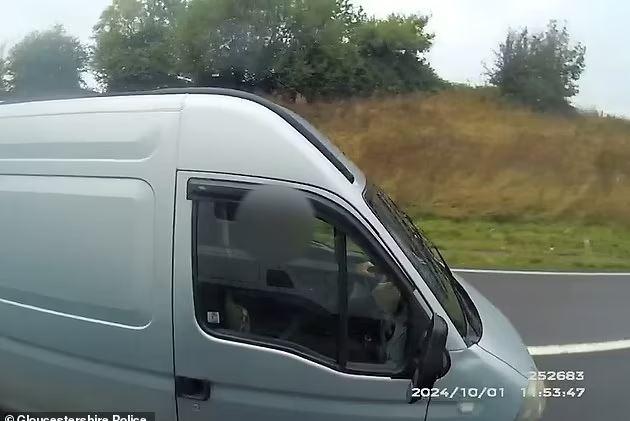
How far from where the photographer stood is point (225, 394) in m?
1.84

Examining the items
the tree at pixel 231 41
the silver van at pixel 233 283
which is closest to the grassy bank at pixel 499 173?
the tree at pixel 231 41

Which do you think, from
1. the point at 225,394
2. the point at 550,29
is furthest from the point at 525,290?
the point at 225,394

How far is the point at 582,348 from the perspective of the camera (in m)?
3.21

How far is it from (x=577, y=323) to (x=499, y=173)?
40.5 inches

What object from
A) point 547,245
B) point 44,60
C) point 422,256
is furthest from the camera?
point 547,245

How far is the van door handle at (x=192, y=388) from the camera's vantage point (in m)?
1.83

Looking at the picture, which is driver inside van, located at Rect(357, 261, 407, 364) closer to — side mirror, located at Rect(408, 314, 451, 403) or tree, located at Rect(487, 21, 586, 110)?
side mirror, located at Rect(408, 314, 451, 403)

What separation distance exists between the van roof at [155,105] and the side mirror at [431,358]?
55 cm

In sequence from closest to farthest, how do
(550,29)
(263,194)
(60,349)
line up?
(263,194), (60,349), (550,29)

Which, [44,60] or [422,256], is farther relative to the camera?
[44,60]

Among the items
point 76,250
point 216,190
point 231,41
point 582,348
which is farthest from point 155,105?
point 582,348

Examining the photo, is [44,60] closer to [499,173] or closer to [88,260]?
[88,260]

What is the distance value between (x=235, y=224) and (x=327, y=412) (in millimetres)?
671

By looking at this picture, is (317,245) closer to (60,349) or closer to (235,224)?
(235,224)
